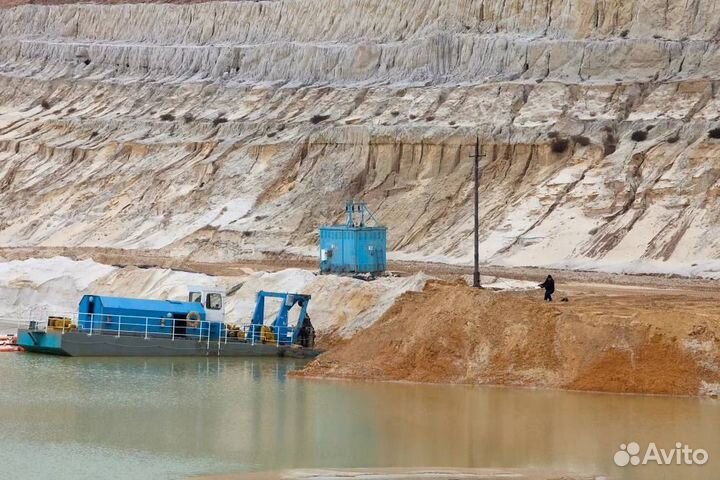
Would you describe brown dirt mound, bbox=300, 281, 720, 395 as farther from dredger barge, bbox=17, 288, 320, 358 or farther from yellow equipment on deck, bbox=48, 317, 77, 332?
yellow equipment on deck, bbox=48, 317, 77, 332

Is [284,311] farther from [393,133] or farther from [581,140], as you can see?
[393,133]

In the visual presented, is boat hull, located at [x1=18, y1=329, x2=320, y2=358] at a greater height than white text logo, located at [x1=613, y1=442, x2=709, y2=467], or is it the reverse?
boat hull, located at [x1=18, y1=329, x2=320, y2=358]

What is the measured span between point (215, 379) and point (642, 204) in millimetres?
29318

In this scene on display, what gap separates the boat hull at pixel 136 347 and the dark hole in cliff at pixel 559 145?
2807 centimetres

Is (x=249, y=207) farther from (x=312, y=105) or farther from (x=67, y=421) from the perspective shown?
(x=67, y=421)

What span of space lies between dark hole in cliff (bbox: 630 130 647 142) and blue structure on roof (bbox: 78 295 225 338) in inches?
1155

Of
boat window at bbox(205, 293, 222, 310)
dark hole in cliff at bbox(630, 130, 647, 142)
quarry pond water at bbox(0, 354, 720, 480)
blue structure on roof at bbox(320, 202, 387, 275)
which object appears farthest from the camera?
dark hole in cliff at bbox(630, 130, 647, 142)

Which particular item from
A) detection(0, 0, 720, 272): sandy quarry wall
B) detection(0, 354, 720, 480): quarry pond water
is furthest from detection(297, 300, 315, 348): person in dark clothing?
detection(0, 0, 720, 272): sandy quarry wall

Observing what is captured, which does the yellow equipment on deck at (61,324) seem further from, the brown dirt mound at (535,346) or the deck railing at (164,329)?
the brown dirt mound at (535,346)

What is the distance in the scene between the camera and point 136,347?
41.9m

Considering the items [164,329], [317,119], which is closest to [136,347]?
[164,329]

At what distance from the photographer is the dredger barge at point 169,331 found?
41688mm

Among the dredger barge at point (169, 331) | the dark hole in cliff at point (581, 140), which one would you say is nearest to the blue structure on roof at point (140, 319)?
the dredger barge at point (169, 331)

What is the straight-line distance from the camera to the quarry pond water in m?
24.4
